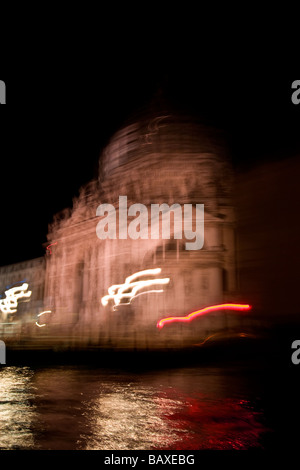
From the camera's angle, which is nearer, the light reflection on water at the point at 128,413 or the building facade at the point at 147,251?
the light reflection on water at the point at 128,413

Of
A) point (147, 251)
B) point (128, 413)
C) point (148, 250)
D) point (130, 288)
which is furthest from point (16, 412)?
point (130, 288)

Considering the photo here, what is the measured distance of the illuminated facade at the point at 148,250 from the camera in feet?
66.5

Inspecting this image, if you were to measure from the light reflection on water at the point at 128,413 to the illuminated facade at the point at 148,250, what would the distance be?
6.07m

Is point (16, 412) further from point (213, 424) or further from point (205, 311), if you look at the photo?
point (205, 311)

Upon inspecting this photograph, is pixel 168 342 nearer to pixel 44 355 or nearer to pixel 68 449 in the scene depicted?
pixel 44 355

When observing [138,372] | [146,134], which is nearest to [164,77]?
[146,134]

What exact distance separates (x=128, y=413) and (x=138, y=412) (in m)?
0.16

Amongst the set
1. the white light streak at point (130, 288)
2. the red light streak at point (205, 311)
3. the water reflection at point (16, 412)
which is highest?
the white light streak at point (130, 288)

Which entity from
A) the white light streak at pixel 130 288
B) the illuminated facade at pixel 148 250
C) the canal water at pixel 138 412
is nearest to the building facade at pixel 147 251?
the illuminated facade at pixel 148 250

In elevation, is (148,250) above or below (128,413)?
above

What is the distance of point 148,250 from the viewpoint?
23969mm

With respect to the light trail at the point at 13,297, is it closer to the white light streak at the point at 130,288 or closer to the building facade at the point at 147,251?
the building facade at the point at 147,251

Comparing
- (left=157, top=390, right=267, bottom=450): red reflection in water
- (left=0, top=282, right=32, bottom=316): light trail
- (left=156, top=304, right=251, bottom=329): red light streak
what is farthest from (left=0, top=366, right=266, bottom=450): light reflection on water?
(left=0, top=282, right=32, bottom=316): light trail

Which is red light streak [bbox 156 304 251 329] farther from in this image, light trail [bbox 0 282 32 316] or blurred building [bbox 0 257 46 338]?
light trail [bbox 0 282 32 316]
